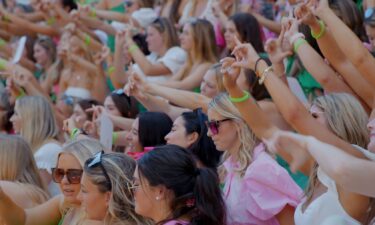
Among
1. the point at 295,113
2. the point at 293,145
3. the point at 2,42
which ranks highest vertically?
the point at 293,145

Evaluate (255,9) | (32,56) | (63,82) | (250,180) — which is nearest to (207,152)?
(250,180)

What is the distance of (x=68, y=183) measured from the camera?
464cm

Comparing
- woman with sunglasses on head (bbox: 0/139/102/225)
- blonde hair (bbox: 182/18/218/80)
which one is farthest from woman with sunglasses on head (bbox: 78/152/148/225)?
blonde hair (bbox: 182/18/218/80)

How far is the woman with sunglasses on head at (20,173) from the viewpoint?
5176 mm

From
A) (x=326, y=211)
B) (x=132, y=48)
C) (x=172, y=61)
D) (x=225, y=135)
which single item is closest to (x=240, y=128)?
(x=225, y=135)

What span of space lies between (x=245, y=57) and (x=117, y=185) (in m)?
0.91

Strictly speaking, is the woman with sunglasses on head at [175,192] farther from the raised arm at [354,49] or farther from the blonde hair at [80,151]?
the raised arm at [354,49]

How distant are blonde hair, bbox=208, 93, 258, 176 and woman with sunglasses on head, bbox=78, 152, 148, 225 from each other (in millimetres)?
568

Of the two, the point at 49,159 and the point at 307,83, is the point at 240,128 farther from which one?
the point at 49,159

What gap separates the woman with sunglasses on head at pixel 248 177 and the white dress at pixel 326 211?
50 cm

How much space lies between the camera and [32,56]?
1007 cm

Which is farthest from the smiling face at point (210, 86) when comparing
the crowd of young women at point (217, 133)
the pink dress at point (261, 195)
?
the pink dress at point (261, 195)

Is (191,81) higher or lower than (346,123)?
lower

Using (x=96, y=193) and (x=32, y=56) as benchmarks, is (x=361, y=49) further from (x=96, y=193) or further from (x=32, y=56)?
(x=32, y=56)
